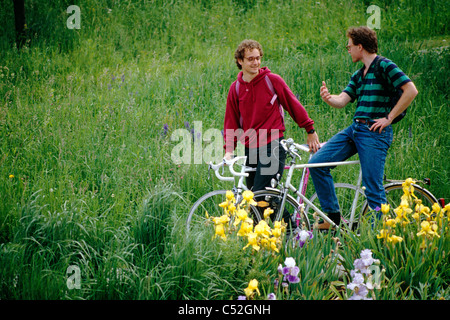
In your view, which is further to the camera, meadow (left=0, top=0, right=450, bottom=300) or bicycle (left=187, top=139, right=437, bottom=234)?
bicycle (left=187, top=139, right=437, bottom=234)

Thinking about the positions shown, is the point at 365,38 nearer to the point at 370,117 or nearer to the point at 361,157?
the point at 370,117

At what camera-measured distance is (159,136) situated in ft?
18.0

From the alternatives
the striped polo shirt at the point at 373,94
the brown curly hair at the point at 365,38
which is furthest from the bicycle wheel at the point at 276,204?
the brown curly hair at the point at 365,38

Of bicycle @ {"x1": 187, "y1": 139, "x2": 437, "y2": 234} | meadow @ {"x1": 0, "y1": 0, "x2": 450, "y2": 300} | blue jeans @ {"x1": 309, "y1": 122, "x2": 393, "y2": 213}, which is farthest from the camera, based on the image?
blue jeans @ {"x1": 309, "y1": 122, "x2": 393, "y2": 213}

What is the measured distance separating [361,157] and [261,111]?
0.95 m

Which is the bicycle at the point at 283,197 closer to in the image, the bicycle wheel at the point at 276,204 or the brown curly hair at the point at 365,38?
the bicycle wheel at the point at 276,204

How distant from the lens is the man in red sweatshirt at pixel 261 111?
11.9ft

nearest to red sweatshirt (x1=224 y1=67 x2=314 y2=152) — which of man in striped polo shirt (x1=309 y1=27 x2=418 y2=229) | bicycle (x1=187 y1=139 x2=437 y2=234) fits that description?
bicycle (x1=187 y1=139 x2=437 y2=234)

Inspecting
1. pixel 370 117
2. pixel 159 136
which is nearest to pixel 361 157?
pixel 370 117

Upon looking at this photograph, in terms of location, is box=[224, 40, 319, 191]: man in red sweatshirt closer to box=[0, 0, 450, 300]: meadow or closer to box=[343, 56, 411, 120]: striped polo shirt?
box=[343, 56, 411, 120]: striped polo shirt

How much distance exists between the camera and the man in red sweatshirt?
3631 millimetres

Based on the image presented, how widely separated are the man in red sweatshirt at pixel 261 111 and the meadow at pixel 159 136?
0.78 meters

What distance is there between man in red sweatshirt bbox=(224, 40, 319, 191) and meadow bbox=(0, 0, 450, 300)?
783 millimetres
